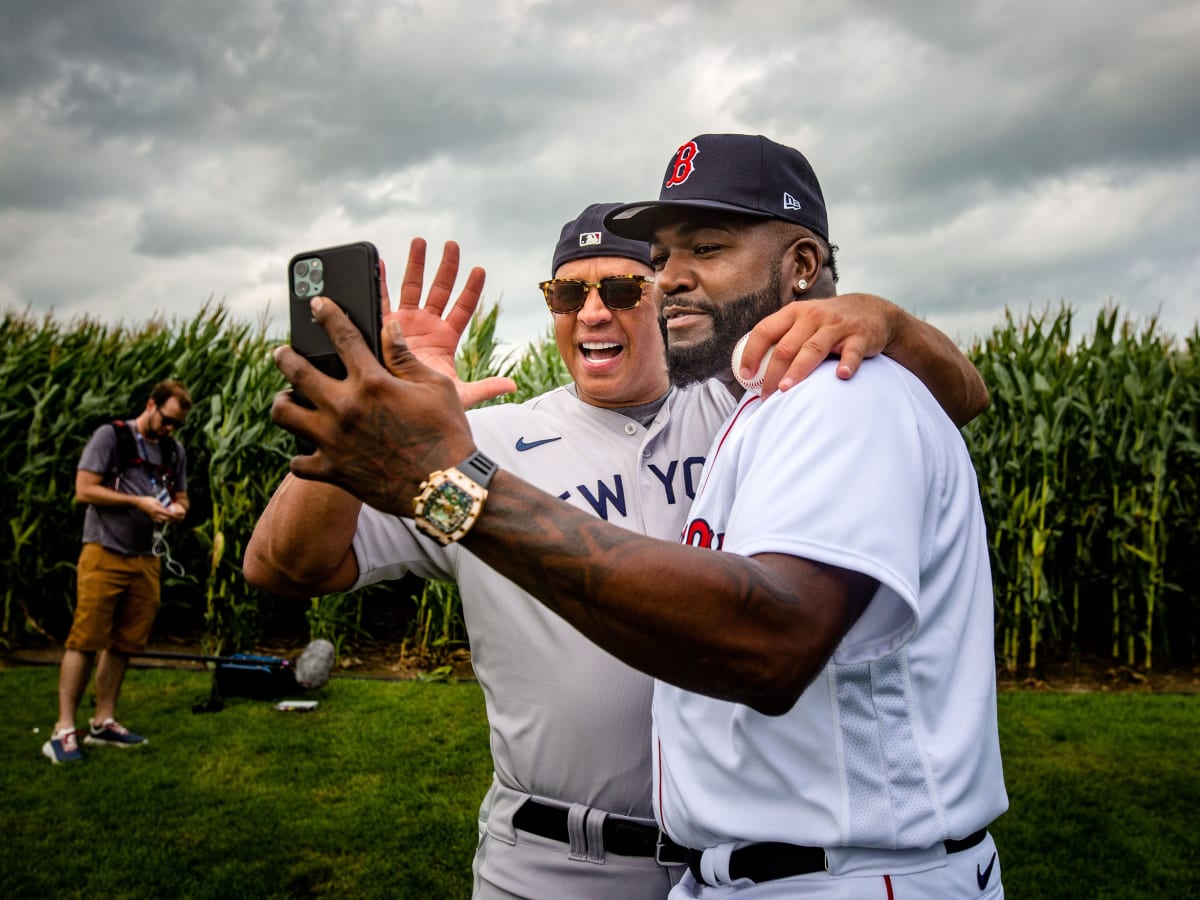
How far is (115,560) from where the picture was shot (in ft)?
22.2

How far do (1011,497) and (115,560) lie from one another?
7678 mm

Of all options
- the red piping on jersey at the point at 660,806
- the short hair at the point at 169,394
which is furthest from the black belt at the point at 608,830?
the short hair at the point at 169,394

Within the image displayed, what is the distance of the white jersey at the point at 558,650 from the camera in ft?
6.68

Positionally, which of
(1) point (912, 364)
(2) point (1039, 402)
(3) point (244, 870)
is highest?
(2) point (1039, 402)

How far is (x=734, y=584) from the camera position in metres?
1.06

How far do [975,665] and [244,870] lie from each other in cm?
452

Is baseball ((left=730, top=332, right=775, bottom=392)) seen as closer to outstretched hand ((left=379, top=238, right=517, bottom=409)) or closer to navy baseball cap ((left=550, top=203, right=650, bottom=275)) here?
outstretched hand ((left=379, top=238, right=517, bottom=409))

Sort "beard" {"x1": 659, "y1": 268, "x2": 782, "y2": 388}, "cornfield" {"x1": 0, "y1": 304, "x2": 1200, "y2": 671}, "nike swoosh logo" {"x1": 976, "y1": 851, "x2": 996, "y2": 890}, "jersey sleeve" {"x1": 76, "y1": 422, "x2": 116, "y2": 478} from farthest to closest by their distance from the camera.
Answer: "cornfield" {"x1": 0, "y1": 304, "x2": 1200, "y2": 671} < "jersey sleeve" {"x1": 76, "y1": 422, "x2": 116, "y2": 478} < "beard" {"x1": 659, "y1": 268, "x2": 782, "y2": 388} < "nike swoosh logo" {"x1": 976, "y1": 851, "x2": 996, "y2": 890}

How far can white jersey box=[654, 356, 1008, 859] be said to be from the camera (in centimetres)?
114

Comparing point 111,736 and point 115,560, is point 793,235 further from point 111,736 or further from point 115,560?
point 111,736

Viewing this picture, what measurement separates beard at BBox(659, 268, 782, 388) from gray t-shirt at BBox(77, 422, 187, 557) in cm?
604


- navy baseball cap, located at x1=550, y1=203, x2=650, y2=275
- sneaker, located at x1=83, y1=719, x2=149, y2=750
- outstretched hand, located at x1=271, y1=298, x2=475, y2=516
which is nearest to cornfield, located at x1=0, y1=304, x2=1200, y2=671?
sneaker, located at x1=83, y1=719, x2=149, y2=750

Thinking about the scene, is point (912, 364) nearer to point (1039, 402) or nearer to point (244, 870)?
point (244, 870)

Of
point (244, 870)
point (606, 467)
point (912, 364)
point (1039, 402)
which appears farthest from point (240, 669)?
point (1039, 402)
